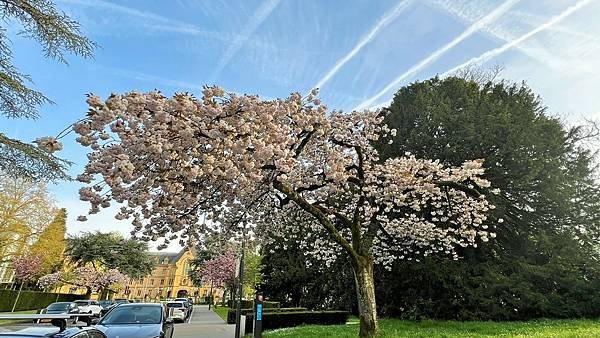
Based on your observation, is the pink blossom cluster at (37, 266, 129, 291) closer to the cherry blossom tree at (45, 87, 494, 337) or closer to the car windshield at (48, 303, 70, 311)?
the car windshield at (48, 303, 70, 311)

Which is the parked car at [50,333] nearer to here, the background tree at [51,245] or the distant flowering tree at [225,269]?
the background tree at [51,245]

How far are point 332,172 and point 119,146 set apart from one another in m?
5.10

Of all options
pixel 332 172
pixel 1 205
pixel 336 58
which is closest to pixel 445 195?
pixel 332 172

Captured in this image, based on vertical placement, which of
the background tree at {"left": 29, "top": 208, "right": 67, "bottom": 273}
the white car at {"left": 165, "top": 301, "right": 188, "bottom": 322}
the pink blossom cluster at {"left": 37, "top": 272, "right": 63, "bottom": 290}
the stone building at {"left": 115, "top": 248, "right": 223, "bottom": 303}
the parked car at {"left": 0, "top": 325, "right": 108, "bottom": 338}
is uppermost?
the stone building at {"left": 115, "top": 248, "right": 223, "bottom": 303}

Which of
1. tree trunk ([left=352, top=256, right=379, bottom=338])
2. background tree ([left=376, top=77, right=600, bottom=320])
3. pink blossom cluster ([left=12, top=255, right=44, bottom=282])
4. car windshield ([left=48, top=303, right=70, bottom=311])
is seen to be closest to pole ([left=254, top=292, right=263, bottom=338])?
tree trunk ([left=352, top=256, right=379, bottom=338])

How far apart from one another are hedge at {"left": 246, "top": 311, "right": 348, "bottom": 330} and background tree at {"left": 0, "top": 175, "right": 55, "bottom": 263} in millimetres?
24645

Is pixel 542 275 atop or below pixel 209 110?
below

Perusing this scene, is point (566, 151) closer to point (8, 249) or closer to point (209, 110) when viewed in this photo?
point (209, 110)

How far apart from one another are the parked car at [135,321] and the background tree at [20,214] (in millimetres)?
26023

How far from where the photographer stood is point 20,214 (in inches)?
1190

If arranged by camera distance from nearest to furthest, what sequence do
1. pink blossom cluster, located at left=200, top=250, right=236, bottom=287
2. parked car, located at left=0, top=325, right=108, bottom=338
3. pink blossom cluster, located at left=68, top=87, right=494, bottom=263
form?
parked car, located at left=0, top=325, right=108, bottom=338 → pink blossom cluster, located at left=68, top=87, right=494, bottom=263 → pink blossom cluster, located at left=200, top=250, right=236, bottom=287

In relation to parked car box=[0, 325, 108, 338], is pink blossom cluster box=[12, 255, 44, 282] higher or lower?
higher

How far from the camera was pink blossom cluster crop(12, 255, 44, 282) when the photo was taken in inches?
1401

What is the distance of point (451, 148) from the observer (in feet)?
55.3
